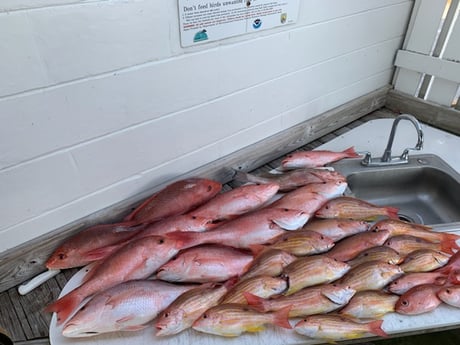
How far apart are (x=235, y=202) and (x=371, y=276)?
592 mm

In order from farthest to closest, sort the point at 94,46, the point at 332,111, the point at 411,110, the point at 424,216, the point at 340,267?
the point at 411,110 < the point at 332,111 < the point at 424,216 < the point at 340,267 < the point at 94,46

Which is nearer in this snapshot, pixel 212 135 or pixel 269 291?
pixel 269 291

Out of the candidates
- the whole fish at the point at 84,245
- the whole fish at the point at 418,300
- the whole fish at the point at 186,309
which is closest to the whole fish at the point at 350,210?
the whole fish at the point at 418,300

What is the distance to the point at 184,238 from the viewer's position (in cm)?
130

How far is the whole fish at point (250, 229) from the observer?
4.33 ft

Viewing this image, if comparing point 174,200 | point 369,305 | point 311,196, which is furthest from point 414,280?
point 174,200

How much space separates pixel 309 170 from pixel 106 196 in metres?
0.94

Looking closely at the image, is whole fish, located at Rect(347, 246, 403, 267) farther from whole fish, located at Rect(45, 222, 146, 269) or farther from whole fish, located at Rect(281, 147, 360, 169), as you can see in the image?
whole fish, located at Rect(45, 222, 146, 269)

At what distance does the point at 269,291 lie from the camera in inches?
46.4

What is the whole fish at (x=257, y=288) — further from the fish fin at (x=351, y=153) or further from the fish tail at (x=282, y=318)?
the fish fin at (x=351, y=153)

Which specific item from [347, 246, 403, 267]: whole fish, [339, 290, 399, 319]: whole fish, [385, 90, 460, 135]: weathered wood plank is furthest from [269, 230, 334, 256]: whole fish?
[385, 90, 460, 135]: weathered wood plank

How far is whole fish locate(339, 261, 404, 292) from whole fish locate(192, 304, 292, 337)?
28cm

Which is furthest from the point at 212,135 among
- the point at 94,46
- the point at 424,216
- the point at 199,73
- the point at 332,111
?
the point at 424,216

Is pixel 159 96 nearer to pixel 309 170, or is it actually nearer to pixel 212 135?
pixel 212 135
